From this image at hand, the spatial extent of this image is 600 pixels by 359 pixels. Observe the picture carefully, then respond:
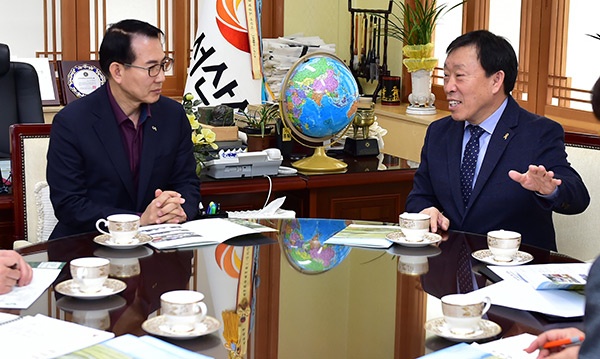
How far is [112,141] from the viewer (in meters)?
3.00

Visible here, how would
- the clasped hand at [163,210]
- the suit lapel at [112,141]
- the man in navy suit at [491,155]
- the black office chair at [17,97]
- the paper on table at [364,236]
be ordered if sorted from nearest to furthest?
→ the paper on table at [364,236] < the clasped hand at [163,210] < the man in navy suit at [491,155] < the suit lapel at [112,141] < the black office chair at [17,97]

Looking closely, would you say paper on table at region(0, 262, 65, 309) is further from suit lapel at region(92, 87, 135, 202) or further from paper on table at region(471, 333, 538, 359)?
paper on table at region(471, 333, 538, 359)

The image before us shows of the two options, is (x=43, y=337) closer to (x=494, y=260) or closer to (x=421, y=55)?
(x=494, y=260)

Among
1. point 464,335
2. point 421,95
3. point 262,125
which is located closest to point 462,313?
point 464,335

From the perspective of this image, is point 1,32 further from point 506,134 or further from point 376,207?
point 506,134

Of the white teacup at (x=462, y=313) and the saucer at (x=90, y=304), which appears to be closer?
the white teacup at (x=462, y=313)

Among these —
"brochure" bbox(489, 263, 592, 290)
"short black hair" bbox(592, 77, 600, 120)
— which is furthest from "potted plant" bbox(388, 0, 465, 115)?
"short black hair" bbox(592, 77, 600, 120)

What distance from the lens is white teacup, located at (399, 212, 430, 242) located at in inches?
97.0

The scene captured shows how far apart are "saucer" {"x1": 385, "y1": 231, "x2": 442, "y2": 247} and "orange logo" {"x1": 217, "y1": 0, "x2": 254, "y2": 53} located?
1922mm

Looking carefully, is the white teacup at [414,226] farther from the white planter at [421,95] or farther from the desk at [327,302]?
the white planter at [421,95]

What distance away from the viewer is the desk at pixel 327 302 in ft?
5.75

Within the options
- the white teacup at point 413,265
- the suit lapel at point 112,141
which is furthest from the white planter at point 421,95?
the white teacup at point 413,265

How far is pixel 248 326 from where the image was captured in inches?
72.2

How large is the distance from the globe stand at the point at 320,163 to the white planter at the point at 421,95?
2.09m
